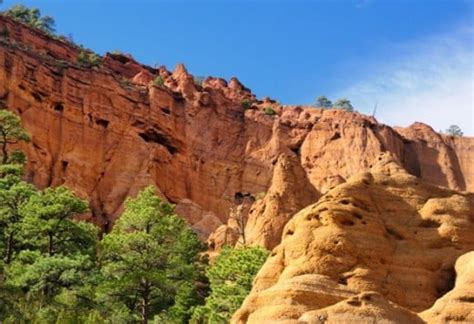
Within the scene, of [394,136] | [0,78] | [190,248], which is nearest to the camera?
[190,248]

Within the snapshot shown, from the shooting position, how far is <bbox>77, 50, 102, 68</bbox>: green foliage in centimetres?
8750

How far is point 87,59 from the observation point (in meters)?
90.3

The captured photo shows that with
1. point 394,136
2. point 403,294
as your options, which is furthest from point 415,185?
point 394,136

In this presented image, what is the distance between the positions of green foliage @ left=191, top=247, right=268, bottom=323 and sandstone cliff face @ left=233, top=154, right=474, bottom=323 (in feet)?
16.7

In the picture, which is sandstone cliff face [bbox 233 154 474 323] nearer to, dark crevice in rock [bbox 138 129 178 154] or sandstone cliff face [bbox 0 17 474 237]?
sandstone cliff face [bbox 0 17 474 237]

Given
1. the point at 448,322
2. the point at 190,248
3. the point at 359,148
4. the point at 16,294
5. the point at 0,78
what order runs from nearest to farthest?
the point at 448,322 < the point at 16,294 < the point at 190,248 < the point at 0,78 < the point at 359,148

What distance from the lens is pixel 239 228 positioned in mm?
60875

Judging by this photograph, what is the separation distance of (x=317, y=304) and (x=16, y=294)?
12.2 m

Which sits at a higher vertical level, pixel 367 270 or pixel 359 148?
pixel 359 148

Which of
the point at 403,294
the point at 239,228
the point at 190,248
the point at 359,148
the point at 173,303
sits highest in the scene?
the point at 359,148

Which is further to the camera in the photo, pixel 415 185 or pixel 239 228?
pixel 239 228

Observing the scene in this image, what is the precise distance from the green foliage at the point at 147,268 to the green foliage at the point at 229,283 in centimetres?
171

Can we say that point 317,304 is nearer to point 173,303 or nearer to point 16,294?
point 16,294

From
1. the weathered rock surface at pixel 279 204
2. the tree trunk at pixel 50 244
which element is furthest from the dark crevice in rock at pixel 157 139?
the tree trunk at pixel 50 244
